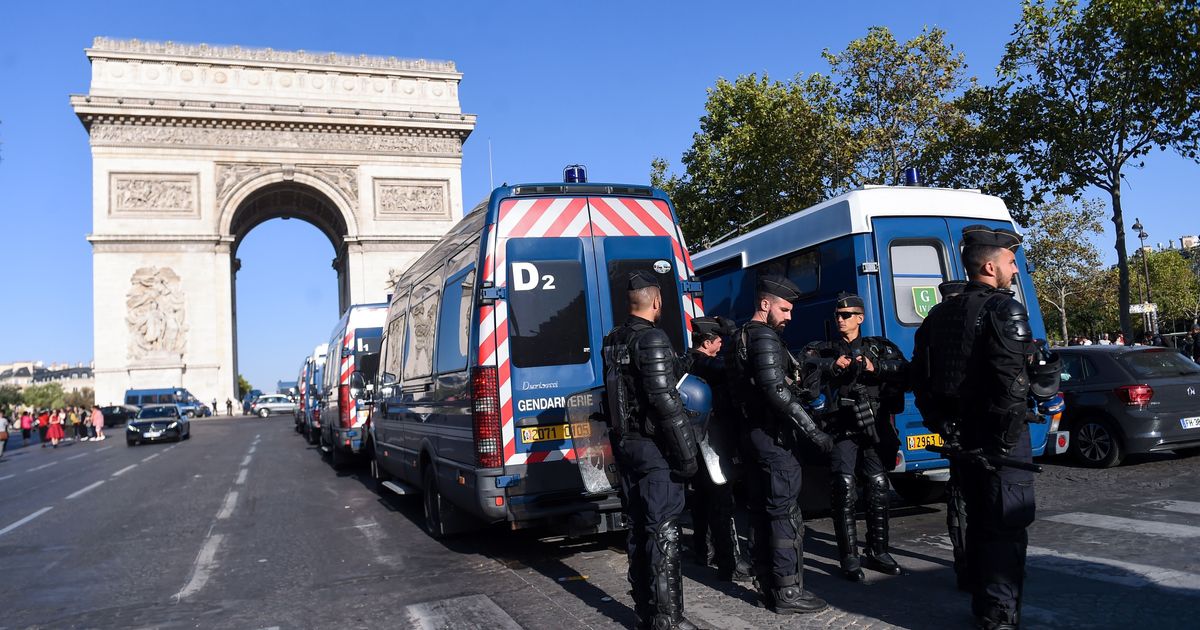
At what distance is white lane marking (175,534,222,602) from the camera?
640 centimetres

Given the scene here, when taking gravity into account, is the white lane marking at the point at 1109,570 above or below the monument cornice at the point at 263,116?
below

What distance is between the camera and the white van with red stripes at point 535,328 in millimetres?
6211

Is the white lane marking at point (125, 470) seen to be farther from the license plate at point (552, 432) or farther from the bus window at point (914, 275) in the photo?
the bus window at point (914, 275)

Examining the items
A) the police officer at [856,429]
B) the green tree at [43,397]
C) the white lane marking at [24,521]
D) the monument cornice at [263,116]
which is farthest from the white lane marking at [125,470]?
the green tree at [43,397]

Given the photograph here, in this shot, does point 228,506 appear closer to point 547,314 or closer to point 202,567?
point 202,567

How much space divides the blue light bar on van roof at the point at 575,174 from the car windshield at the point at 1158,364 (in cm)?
685

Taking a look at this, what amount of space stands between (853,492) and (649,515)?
1.66 meters

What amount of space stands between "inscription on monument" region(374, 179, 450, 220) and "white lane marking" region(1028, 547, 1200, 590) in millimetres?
43796

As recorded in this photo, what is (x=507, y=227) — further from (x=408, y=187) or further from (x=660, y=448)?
(x=408, y=187)

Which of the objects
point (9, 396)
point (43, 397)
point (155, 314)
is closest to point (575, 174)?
point (155, 314)

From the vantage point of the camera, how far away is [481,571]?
648cm

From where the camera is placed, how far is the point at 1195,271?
7456 cm

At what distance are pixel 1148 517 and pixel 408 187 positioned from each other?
4383 centimetres

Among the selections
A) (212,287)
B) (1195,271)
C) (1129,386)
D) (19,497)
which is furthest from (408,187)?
(1195,271)
